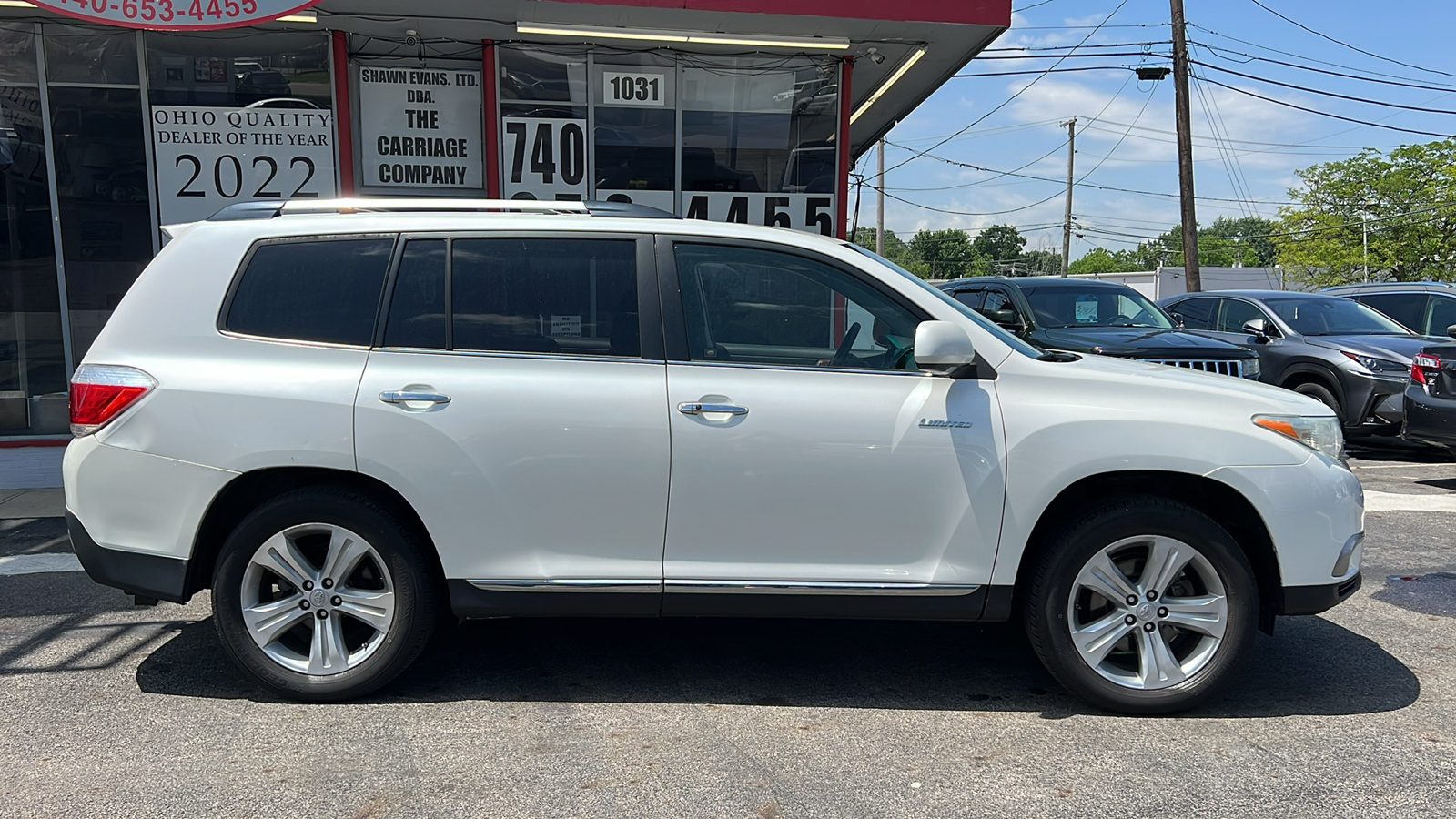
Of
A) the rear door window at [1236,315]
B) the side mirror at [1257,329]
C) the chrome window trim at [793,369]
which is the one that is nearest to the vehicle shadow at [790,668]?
the chrome window trim at [793,369]

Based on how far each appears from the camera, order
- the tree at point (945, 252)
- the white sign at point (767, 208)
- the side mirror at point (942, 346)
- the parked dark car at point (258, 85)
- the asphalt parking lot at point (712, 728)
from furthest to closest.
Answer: the tree at point (945, 252)
the white sign at point (767, 208)
the parked dark car at point (258, 85)
the side mirror at point (942, 346)
the asphalt parking lot at point (712, 728)

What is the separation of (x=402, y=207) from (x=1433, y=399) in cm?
838

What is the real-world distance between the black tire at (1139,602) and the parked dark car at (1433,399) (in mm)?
6100

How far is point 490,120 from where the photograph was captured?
10727mm

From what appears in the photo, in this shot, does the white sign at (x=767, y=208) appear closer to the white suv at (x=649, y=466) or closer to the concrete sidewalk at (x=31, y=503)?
the concrete sidewalk at (x=31, y=503)

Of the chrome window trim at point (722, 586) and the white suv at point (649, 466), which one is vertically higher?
the white suv at point (649, 466)

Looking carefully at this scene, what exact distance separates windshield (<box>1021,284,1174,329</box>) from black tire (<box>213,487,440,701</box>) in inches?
300

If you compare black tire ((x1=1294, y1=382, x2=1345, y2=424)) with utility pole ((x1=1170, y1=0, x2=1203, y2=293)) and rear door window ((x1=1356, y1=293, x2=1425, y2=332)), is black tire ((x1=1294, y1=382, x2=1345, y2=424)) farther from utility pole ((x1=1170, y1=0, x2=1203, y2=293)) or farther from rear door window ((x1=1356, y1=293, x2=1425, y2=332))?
utility pole ((x1=1170, y1=0, x2=1203, y2=293))

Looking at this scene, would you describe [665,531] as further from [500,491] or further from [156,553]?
[156,553]

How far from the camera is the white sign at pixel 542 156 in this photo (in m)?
10.9

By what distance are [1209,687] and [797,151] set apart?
331 inches

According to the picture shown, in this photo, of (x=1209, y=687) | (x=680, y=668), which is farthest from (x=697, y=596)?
(x=1209, y=687)

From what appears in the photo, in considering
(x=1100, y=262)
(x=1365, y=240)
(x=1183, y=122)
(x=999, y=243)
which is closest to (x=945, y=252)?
(x=999, y=243)

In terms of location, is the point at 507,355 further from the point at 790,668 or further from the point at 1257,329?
the point at 1257,329
